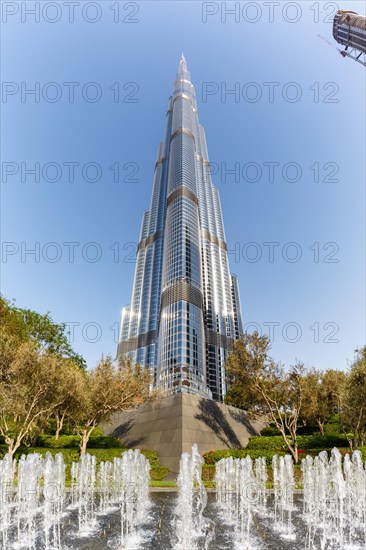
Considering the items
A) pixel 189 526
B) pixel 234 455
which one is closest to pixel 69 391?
pixel 234 455

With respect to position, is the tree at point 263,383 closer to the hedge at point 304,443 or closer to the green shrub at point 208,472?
the hedge at point 304,443

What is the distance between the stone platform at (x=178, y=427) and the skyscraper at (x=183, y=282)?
4356 cm

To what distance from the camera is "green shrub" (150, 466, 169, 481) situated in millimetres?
23203

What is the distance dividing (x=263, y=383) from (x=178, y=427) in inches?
314

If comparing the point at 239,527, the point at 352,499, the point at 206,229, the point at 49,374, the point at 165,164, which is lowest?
the point at 352,499

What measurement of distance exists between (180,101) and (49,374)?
192517 mm

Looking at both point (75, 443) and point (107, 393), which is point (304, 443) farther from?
point (75, 443)

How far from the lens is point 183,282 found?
103750mm

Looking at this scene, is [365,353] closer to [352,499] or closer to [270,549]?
[352,499]

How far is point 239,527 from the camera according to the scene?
1148 cm

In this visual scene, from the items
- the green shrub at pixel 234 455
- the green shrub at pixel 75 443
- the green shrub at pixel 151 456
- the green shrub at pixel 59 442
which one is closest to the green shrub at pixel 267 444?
the green shrub at pixel 234 455

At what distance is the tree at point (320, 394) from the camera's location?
28.6 metres

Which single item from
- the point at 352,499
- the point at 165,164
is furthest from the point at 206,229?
the point at 352,499

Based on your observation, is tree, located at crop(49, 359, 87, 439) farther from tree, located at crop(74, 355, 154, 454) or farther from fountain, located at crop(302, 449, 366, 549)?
fountain, located at crop(302, 449, 366, 549)
